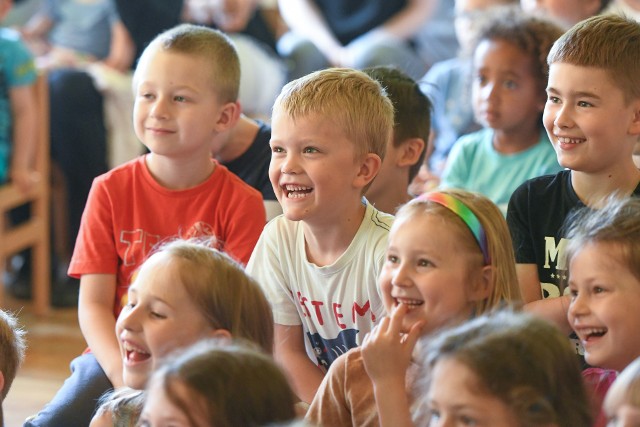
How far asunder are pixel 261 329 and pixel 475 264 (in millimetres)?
345

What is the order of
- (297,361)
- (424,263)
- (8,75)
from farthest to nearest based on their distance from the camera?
(8,75)
(297,361)
(424,263)

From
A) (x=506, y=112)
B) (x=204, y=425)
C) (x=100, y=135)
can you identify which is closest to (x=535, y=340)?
(x=204, y=425)

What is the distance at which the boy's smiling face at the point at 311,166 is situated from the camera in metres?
1.75

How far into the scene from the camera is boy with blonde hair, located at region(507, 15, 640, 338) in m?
1.73

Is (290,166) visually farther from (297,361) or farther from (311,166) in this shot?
(297,361)

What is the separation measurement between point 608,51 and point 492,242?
1.51 ft

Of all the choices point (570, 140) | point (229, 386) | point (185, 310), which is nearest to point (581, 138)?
point (570, 140)

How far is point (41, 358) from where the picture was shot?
298cm

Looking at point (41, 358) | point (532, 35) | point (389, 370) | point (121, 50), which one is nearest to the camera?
point (389, 370)

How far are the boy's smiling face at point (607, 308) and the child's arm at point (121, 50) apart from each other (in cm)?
278

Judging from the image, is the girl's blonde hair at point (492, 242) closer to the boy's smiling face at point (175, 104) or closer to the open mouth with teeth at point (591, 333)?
the open mouth with teeth at point (591, 333)

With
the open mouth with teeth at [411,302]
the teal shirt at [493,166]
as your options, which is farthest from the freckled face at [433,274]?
the teal shirt at [493,166]

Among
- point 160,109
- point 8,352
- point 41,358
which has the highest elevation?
point 160,109

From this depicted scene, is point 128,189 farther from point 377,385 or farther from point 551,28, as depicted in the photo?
point 551,28
